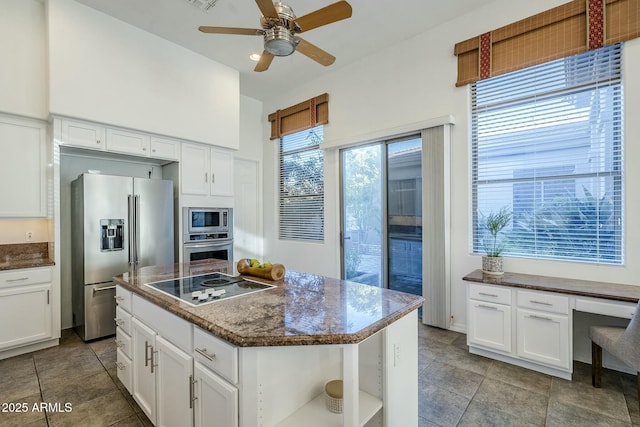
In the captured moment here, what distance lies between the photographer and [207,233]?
411cm

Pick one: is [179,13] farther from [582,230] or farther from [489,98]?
[582,230]

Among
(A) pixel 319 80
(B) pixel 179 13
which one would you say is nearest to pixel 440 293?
(A) pixel 319 80

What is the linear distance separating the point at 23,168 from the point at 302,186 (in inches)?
132

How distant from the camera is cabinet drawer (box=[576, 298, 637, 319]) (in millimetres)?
2072

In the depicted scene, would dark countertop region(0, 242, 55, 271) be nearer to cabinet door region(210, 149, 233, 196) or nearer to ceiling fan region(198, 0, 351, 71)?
cabinet door region(210, 149, 233, 196)

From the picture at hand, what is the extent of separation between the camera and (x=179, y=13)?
10.5ft

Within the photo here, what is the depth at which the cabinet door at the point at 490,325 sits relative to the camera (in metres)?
2.54

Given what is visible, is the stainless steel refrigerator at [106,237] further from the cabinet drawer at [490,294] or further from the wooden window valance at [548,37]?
the wooden window valance at [548,37]

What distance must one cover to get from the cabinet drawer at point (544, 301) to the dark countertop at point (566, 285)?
0.05 m

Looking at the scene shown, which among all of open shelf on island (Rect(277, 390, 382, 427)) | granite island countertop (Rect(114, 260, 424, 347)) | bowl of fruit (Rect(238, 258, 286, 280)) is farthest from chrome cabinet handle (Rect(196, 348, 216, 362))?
bowl of fruit (Rect(238, 258, 286, 280))

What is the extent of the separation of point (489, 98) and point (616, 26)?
999mm

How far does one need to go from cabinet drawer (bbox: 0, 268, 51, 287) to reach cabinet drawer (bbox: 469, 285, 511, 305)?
409cm

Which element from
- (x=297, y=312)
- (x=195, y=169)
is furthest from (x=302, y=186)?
(x=297, y=312)

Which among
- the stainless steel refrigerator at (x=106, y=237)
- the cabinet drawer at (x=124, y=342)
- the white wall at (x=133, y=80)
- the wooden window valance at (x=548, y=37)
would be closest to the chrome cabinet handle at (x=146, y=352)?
the cabinet drawer at (x=124, y=342)
